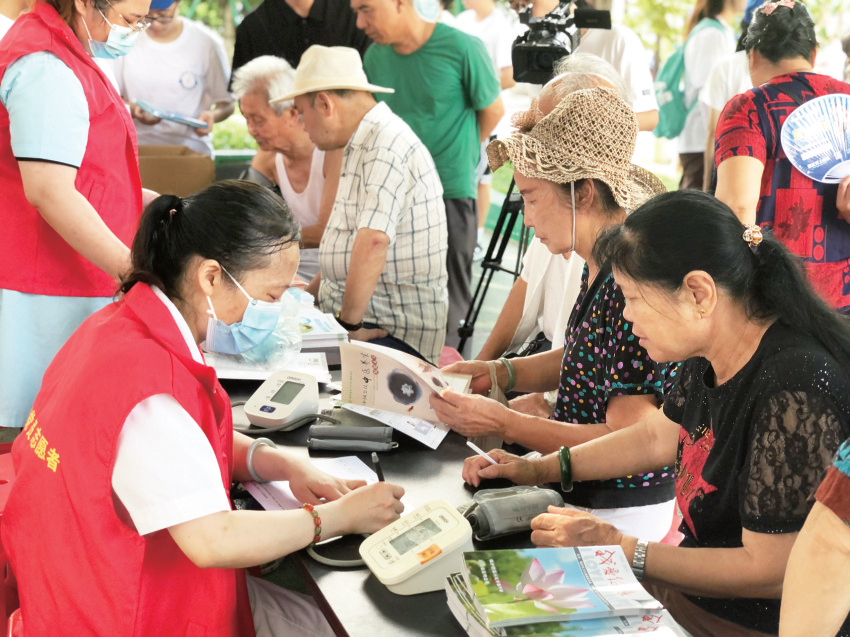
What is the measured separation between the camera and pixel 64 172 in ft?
7.00

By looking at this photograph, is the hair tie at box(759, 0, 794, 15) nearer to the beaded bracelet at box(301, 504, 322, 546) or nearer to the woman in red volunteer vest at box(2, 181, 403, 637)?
the woman in red volunteer vest at box(2, 181, 403, 637)

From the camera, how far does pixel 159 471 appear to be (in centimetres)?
123

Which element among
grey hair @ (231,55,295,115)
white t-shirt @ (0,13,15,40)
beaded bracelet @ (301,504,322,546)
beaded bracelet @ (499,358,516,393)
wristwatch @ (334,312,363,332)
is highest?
white t-shirt @ (0,13,15,40)

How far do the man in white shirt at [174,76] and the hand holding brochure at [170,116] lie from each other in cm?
6

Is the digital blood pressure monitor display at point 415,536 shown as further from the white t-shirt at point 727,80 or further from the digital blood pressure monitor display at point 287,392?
the white t-shirt at point 727,80

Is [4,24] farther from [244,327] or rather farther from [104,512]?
[104,512]

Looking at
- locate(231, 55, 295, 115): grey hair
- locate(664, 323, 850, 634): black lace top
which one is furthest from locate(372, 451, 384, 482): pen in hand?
locate(231, 55, 295, 115): grey hair

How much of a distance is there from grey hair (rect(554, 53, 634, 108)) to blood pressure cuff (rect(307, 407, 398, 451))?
0.91 metres

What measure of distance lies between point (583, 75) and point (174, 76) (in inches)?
130

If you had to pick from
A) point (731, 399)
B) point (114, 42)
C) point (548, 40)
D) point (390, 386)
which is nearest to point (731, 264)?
point (731, 399)

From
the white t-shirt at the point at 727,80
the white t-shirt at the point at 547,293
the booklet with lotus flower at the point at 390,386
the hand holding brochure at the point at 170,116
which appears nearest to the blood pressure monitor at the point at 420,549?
the booklet with lotus flower at the point at 390,386

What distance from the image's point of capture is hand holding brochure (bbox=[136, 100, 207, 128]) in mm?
4354

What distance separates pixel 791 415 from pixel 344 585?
2.41ft

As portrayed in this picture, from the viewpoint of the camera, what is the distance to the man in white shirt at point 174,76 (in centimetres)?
462
